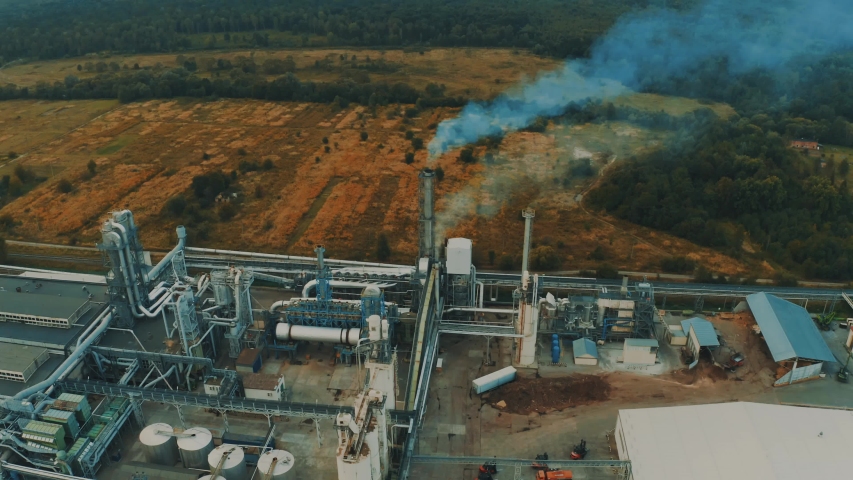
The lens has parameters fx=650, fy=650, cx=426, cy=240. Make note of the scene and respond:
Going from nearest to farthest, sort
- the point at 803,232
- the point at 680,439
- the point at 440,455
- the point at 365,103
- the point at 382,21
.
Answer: the point at 680,439 → the point at 440,455 → the point at 803,232 → the point at 365,103 → the point at 382,21

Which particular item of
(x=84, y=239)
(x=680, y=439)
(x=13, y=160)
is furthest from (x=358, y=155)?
(x=680, y=439)

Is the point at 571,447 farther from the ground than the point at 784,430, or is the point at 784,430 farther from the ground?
the point at 784,430

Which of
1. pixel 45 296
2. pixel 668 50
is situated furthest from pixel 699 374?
pixel 668 50

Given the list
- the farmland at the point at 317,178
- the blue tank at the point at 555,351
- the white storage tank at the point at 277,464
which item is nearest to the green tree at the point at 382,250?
the farmland at the point at 317,178

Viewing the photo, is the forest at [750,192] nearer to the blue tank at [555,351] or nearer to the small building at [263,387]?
the blue tank at [555,351]

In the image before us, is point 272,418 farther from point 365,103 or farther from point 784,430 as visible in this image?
point 365,103
